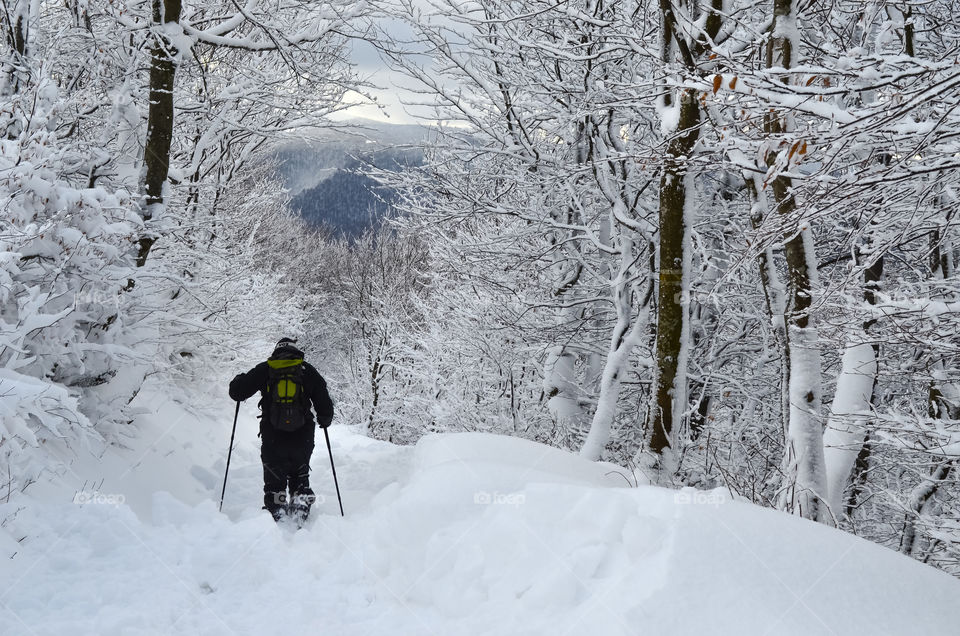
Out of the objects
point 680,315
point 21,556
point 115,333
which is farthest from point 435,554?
point 115,333

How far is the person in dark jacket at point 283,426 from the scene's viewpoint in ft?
18.8

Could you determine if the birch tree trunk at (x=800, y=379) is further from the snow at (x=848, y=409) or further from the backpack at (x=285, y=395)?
the backpack at (x=285, y=395)

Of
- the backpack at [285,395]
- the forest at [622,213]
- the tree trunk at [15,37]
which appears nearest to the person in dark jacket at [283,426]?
the backpack at [285,395]

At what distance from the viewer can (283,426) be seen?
18.7 feet

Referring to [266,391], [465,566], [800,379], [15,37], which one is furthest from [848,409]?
[15,37]

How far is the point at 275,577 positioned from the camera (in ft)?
13.2

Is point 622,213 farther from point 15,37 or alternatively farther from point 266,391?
point 15,37

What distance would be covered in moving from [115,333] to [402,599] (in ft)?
12.8

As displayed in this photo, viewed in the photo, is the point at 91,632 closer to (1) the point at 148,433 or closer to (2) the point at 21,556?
(2) the point at 21,556

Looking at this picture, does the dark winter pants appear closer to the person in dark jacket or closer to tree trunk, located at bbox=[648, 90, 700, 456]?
the person in dark jacket

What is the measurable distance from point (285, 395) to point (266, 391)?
23 centimetres

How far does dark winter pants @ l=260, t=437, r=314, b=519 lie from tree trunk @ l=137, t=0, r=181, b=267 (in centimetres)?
269

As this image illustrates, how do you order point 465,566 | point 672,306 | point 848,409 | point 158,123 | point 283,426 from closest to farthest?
point 465,566 < point 848,409 < point 283,426 < point 672,306 < point 158,123

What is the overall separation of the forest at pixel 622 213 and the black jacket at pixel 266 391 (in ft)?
3.32
